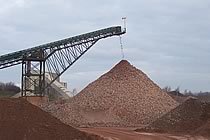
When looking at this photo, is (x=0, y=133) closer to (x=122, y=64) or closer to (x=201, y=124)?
(x=201, y=124)

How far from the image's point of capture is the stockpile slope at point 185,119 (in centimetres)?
3706

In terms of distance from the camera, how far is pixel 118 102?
48.3m

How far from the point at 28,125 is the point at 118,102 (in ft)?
87.9

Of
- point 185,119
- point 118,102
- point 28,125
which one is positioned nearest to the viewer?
point 28,125

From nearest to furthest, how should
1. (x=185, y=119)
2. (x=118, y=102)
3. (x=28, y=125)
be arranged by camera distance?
(x=28, y=125) → (x=185, y=119) → (x=118, y=102)

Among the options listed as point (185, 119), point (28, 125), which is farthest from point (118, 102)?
point (28, 125)

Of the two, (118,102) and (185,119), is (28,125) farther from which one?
(118,102)

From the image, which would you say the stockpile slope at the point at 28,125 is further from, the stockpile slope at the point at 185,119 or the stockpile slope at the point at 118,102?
the stockpile slope at the point at 118,102

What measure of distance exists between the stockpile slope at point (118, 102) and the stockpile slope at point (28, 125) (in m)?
19.9

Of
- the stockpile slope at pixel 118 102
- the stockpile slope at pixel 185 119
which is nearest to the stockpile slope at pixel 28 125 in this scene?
the stockpile slope at pixel 185 119

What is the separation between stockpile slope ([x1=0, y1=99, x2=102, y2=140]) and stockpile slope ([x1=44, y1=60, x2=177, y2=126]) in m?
19.9

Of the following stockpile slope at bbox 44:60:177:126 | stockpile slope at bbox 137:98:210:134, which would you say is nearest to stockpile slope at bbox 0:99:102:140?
stockpile slope at bbox 137:98:210:134

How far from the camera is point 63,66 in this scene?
67.2 meters

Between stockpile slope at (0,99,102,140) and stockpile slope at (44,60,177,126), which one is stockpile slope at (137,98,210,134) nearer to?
stockpile slope at (44,60,177,126)
